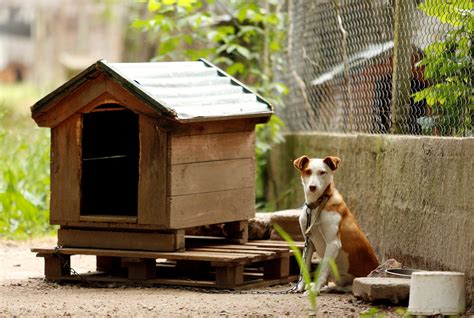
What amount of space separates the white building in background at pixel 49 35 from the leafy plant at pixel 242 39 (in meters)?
23.6

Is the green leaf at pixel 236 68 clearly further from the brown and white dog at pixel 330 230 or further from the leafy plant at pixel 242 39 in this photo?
the brown and white dog at pixel 330 230

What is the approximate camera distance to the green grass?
37.1 feet

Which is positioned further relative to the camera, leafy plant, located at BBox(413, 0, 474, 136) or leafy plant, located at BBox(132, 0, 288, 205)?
leafy plant, located at BBox(132, 0, 288, 205)

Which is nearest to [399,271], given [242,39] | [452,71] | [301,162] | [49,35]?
[301,162]

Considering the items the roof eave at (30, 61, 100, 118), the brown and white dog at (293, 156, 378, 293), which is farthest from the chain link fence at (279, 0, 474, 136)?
the roof eave at (30, 61, 100, 118)

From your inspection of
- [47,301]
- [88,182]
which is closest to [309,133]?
[88,182]

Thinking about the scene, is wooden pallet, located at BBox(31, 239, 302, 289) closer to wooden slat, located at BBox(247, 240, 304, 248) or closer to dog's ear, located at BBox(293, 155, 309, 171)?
wooden slat, located at BBox(247, 240, 304, 248)

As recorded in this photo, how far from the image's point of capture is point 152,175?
7.47 metres

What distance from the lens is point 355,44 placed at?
927 cm

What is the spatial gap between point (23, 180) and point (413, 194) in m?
5.83

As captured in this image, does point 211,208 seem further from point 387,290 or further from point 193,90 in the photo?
point 387,290

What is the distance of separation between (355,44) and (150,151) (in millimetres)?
2565

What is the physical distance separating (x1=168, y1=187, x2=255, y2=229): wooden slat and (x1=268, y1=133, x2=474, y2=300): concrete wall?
0.98m

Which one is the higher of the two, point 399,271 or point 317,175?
point 317,175
